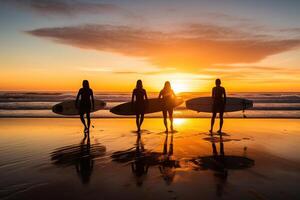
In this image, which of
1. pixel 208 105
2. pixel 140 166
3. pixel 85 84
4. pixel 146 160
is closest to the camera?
pixel 140 166

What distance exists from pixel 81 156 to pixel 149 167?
243 centimetres

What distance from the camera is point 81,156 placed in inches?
333

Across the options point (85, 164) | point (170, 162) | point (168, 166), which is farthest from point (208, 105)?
point (85, 164)

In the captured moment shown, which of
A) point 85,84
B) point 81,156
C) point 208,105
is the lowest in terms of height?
point 81,156

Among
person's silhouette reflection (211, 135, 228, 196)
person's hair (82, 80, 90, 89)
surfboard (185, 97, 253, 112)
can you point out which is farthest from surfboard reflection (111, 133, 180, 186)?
surfboard (185, 97, 253, 112)

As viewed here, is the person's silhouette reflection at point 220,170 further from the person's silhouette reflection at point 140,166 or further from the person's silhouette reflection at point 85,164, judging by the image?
the person's silhouette reflection at point 85,164

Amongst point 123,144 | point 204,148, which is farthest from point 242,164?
point 123,144

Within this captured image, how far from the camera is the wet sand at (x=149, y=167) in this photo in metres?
5.36

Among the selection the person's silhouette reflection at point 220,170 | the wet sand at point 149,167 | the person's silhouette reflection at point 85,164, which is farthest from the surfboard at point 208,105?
the person's silhouette reflection at point 85,164

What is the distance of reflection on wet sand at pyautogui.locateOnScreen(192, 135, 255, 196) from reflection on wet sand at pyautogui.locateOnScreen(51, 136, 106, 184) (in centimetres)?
279

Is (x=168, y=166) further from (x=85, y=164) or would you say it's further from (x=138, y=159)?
(x=85, y=164)

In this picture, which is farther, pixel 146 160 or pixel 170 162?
→ pixel 146 160

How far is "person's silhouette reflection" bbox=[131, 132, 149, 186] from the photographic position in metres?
6.24

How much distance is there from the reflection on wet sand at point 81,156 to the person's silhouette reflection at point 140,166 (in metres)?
1.05
